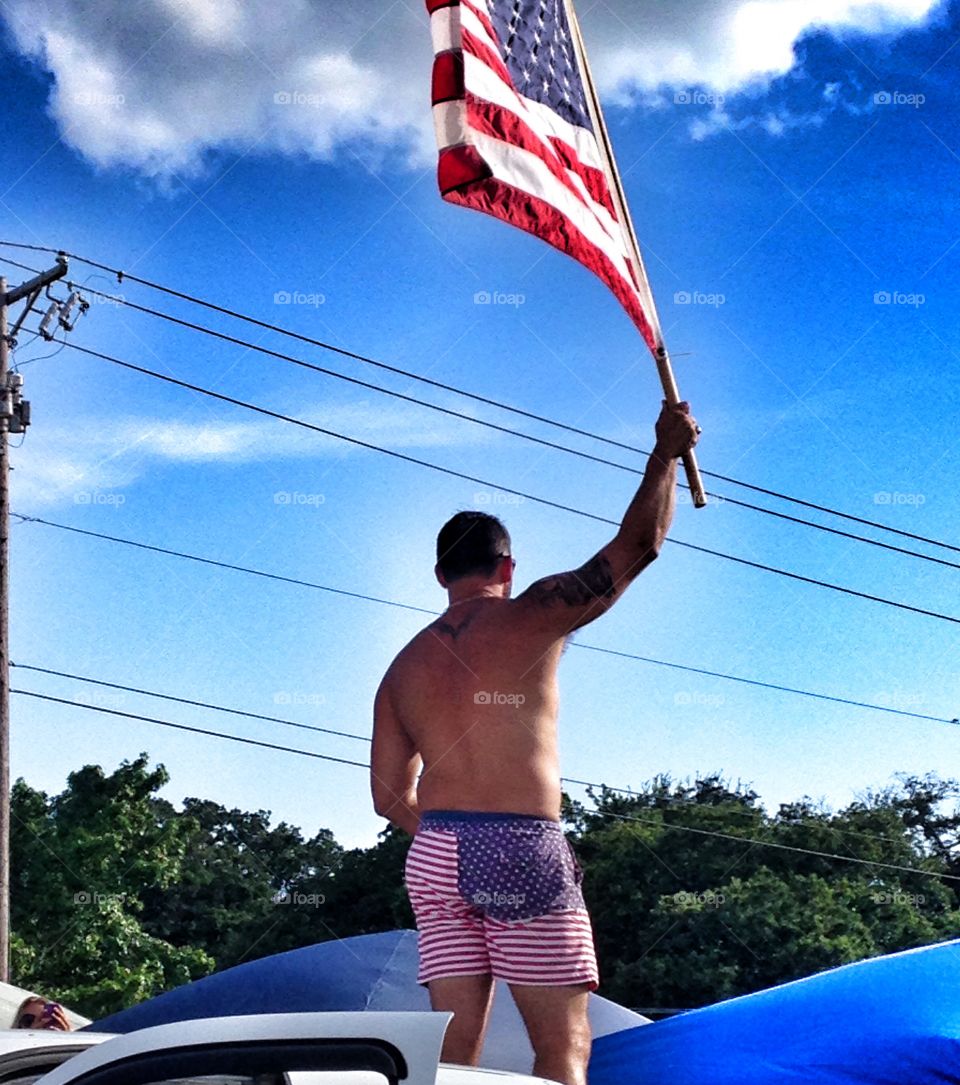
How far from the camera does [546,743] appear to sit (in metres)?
3.56

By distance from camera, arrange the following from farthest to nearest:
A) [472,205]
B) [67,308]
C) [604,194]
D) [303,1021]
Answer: [67,308]
[604,194]
[472,205]
[303,1021]

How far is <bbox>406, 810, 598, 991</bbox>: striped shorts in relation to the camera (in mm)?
3404

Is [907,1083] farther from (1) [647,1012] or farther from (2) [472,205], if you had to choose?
(1) [647,1012]

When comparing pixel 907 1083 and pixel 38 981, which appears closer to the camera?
pixel 907 1083

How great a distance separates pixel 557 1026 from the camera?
11.0ft

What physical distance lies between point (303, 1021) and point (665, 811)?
38.5 m

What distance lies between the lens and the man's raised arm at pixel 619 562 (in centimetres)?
354

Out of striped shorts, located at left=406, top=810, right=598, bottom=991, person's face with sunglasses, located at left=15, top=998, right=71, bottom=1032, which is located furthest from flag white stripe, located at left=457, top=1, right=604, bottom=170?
person's face with sunglasses, located at left=15, top=998, right=71, bottom=1032

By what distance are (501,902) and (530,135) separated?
6.57ft

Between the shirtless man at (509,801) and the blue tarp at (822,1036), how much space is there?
69cm

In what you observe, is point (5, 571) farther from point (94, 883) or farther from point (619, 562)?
point (94, 883)

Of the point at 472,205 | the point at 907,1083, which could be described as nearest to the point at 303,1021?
the point at 907,1083

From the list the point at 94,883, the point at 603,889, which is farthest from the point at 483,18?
the point at 603,889

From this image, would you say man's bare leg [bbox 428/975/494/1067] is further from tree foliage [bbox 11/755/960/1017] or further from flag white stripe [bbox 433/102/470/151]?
tree foliage [bbox 11/755/960/1017]
